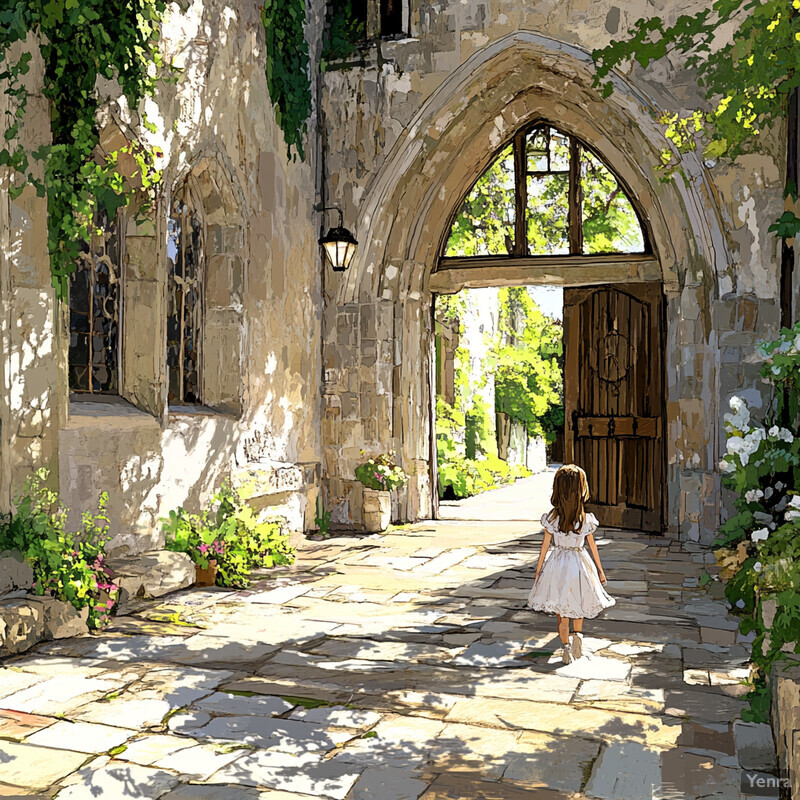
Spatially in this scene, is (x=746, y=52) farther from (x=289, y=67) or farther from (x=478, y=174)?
(x=478, y=174)

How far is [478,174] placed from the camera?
9.64 meters

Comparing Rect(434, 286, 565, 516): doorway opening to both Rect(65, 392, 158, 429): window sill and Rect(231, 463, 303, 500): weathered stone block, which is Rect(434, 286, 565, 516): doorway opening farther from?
Rect(65, 392, 158, 429): window sill

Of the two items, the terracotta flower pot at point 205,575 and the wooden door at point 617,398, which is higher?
the wooden door at point 617,398

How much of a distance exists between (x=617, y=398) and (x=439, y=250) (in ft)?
8.14

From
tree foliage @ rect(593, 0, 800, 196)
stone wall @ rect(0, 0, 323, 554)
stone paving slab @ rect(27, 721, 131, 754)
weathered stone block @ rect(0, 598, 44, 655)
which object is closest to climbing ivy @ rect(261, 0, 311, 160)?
stone wall @ rect(0, 0, 323, 554)

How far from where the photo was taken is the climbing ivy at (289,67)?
806cm

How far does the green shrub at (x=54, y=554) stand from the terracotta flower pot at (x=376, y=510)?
3.80 metres

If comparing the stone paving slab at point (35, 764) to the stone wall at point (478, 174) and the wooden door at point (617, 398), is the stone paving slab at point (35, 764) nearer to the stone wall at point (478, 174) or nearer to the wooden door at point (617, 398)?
the stone wall at point (478, 174)

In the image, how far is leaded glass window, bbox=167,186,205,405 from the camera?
23.2ft

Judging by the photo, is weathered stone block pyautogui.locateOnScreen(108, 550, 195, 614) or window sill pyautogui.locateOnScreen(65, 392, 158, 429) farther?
window sill pyautogui.locateOnScreen(65, 392, 158, 429)

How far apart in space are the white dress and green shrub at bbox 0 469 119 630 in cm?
237

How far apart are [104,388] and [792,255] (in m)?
5.42

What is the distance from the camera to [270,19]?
7988 millimetres

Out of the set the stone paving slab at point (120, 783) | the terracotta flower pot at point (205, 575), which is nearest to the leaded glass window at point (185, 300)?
the terracotta flower pot at point (205, 575)
